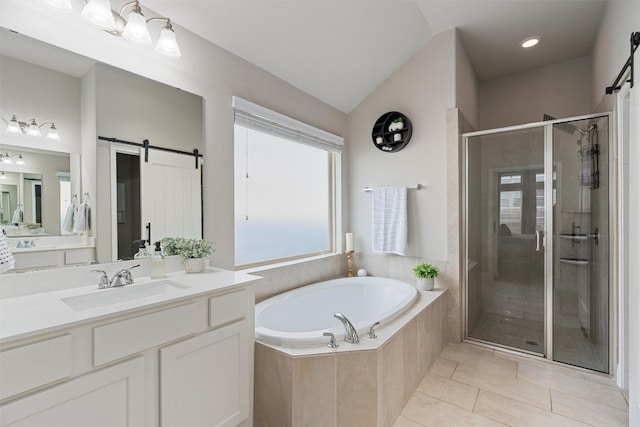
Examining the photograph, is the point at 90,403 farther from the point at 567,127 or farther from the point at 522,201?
the point at 567,127

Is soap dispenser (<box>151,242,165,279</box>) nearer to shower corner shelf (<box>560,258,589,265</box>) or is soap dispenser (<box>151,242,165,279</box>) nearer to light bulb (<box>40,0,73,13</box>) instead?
light bulb (<box>40,0,73,13</box>)

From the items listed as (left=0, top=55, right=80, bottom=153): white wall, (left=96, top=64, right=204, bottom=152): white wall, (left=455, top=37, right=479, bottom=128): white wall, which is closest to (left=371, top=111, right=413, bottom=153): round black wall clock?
(left=455, top=37, right=479, bottom=128): white wall

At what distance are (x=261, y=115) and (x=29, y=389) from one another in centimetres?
204

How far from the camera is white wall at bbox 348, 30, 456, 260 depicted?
2.86 meters

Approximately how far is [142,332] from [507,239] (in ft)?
9.19

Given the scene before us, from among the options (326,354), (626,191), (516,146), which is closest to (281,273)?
(326,354)

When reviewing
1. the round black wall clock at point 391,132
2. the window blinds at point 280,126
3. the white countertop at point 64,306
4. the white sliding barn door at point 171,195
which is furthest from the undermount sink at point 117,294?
the round black wall clock at point 391,132

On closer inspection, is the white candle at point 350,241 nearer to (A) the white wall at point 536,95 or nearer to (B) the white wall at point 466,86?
(B) the white wall at point 466,86

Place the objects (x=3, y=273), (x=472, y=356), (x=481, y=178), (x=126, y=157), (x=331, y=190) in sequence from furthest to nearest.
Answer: (x=331, y=190) → (x=481, y=178) → (x=472, y=356) → (x=126, y=157) → (x=3, y=273)

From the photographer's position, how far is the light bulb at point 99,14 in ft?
4.63

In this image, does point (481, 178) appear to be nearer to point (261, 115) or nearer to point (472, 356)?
point (472, 356)

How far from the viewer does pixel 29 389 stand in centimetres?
96

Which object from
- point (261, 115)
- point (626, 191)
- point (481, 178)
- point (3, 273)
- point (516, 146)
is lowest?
point (3, 273)

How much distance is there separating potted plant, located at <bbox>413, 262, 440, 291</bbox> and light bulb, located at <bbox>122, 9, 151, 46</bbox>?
2.62 metres
